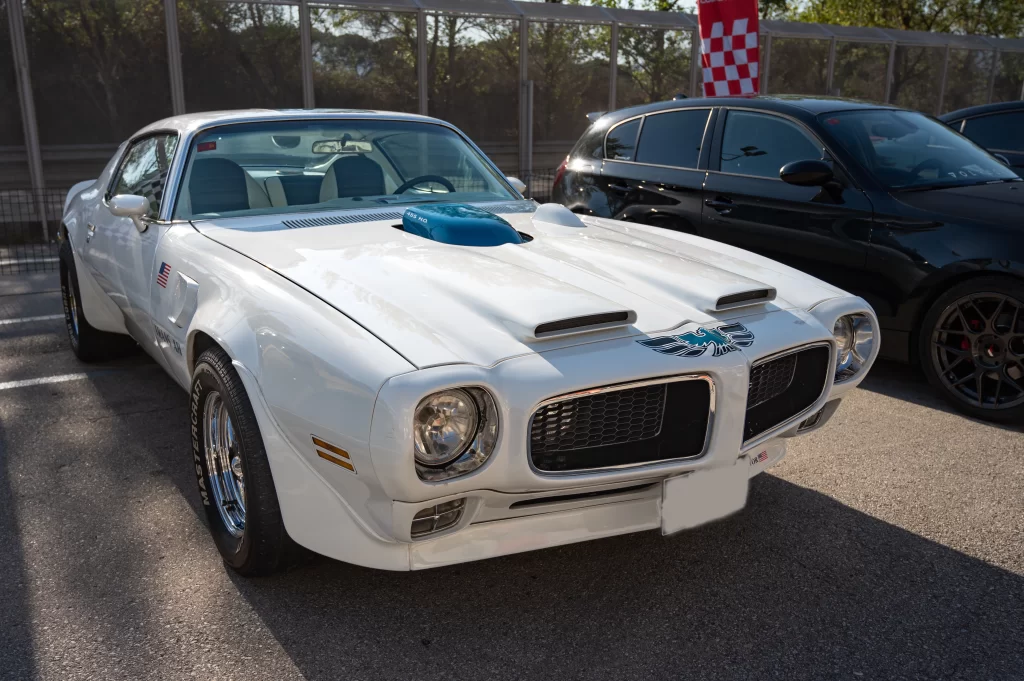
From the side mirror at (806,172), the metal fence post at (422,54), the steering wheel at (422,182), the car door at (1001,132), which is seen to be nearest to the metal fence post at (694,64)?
the metal fence post at (422,54)

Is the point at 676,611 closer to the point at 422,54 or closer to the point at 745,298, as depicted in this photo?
the point at 745,298

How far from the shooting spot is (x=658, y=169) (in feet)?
19.4

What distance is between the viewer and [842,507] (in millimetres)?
3309

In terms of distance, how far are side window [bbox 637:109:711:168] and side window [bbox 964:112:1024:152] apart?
2713 millimetres

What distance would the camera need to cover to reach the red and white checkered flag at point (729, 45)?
8883 mm

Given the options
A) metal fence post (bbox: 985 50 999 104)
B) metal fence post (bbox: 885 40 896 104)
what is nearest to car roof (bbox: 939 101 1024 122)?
metal fence post (bbox: 885 40 896 104)

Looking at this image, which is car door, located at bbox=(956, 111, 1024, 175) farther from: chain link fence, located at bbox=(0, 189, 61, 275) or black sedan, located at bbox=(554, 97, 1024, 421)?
chain link fence, located at bbox=(0, 189, 61, 275)

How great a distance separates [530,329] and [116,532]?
177cm

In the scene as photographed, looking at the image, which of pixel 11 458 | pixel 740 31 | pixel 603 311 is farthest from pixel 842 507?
pixel 740 31

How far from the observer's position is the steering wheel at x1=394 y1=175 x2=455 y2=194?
395 cm

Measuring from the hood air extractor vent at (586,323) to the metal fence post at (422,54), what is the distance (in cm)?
1070

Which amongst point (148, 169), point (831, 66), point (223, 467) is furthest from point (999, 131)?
point (831, 66)

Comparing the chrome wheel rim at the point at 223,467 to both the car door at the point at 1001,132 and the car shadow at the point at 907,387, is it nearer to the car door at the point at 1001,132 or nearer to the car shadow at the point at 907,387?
the car shadow at the point at 907,387

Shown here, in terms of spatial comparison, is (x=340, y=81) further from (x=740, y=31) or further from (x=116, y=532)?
(x=116, y=532)
